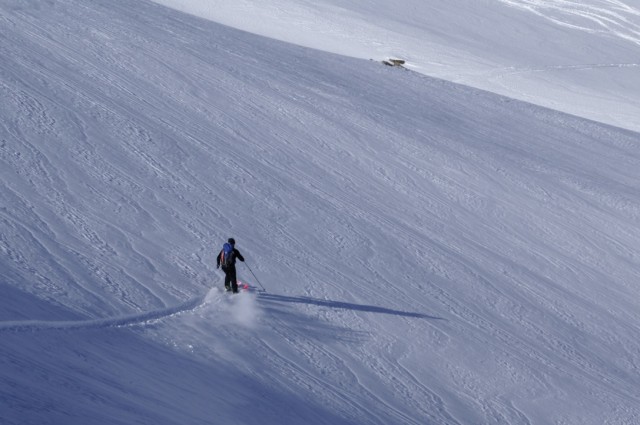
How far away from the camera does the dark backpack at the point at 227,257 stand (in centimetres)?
1310

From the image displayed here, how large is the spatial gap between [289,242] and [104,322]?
16.6ft

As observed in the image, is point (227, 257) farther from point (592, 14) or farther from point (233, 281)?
point (592, 14)

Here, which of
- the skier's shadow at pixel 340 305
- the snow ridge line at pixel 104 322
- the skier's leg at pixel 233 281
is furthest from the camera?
the skier's shadow at pixel 340 305

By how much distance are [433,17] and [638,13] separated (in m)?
10.2

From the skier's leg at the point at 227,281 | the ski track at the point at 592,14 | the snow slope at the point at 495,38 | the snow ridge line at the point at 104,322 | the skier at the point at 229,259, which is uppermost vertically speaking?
the ski track at the point at 592,14

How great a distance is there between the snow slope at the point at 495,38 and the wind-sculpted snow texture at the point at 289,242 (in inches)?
130

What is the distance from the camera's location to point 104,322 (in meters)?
11.6

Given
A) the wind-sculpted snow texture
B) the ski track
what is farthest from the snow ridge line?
the ski track

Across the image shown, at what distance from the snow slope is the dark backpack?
724 inches

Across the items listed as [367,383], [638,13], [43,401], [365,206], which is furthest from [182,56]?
[638,13]

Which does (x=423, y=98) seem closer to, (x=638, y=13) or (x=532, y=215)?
(x=532, y=215)

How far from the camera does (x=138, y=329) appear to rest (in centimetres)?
1173

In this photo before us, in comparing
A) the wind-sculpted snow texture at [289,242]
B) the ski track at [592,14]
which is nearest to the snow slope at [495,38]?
the ski track at [592,14]

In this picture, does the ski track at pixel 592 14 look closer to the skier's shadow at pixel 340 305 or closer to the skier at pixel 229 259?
the skier's shadow at pixel 340 305
